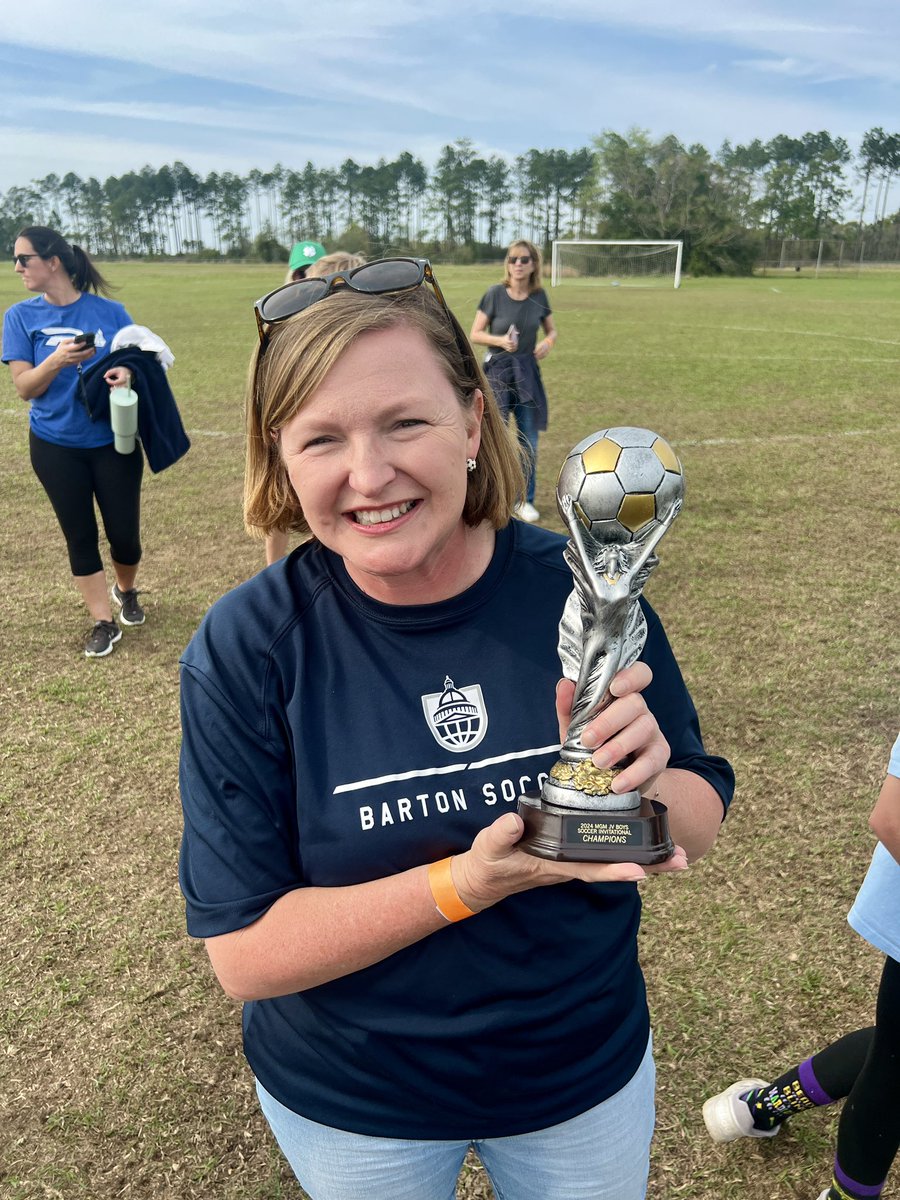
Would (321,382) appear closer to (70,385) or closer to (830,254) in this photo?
(70,385)

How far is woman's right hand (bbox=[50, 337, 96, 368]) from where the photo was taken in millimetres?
4988

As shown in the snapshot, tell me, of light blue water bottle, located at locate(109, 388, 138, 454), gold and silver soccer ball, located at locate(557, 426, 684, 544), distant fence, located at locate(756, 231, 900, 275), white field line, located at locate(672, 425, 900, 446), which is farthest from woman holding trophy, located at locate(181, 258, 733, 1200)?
distant fence, located at locate(756, 231, 900, 275)

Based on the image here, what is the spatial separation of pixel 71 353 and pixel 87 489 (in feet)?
2.59

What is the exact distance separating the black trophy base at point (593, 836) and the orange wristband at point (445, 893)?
0.13 m

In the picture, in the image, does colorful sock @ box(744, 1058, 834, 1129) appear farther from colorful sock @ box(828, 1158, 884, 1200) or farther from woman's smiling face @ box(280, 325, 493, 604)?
woman's smiling face @ box(280, 325, 493, 604)

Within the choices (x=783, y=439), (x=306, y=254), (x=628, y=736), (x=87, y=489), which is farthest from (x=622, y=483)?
(x=783, y=439)

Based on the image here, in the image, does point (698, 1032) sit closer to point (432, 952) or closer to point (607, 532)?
point (432, 952)

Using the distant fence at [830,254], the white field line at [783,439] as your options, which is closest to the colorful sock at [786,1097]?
the white field line at [783,439]

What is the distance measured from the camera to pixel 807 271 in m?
63.8

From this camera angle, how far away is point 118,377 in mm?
5156

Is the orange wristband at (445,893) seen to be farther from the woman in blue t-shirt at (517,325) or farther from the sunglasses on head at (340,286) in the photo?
the woman in blue t-shirt at (517,325)

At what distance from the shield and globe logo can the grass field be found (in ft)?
5.96

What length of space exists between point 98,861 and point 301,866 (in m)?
2.83

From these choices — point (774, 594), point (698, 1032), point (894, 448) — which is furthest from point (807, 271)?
point (698, 1032)
